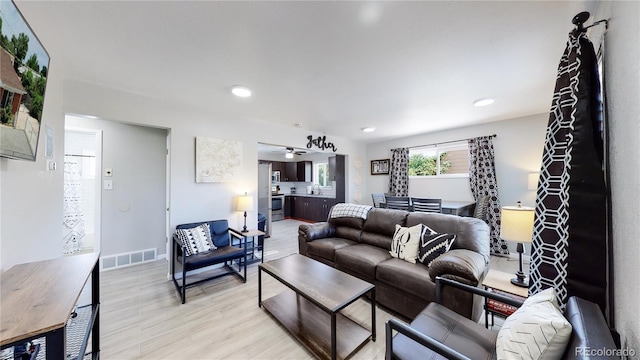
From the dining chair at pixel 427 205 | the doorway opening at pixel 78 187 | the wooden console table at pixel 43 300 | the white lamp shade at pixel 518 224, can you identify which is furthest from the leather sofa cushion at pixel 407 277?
the doorway opening at pixel 78 187

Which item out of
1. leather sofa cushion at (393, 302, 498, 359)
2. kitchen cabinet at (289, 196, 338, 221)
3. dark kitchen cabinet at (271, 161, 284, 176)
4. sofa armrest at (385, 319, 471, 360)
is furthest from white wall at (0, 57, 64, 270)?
dark kitchen cabinet at (271, 161, 284, 176)

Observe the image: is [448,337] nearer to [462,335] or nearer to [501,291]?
[462,335]

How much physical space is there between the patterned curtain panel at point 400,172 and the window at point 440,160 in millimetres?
147

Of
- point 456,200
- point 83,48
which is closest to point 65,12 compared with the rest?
point 83,48

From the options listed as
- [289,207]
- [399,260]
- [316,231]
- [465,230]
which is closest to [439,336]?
[399,260]

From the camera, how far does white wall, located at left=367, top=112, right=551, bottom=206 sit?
11.4ft

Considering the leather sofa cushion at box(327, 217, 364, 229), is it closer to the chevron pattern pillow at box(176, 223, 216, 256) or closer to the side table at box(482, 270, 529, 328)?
the side table at box(482, 270, 529, 328)

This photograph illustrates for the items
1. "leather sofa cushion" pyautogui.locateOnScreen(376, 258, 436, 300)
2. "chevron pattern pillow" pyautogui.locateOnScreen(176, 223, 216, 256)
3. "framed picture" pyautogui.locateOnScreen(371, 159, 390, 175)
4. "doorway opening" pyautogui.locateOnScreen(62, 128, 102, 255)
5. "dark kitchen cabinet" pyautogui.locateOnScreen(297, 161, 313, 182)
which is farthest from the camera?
"dark kitchen cabinet" pyautogui.locateOnScreen(297, 161, 313, 182)

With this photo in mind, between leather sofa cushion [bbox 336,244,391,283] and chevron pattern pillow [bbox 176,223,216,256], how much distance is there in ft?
5.43

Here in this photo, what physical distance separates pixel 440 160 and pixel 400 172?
0.85 m

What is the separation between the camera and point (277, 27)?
1.44m

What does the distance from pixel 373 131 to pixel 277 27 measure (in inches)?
128

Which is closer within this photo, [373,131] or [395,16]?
[395,16]

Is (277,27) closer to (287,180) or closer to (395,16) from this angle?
(395,16)
